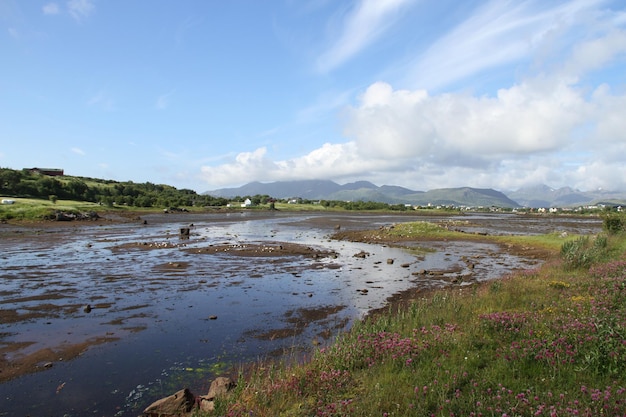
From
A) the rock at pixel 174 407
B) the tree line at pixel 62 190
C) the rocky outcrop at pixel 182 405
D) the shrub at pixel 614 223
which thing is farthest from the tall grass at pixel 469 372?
the tree line at pixel 62 190

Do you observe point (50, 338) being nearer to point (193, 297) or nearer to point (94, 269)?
point (193, 297)

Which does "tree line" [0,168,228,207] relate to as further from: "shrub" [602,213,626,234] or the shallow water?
"shrub" [602,213,626,234]

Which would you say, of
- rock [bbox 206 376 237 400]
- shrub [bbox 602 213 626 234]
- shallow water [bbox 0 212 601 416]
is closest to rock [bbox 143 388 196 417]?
rock [bbox 206 376 237 400]

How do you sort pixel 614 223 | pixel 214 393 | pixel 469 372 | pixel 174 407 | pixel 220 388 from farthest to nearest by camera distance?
pixel 614 223 < pixel 220 388 < pixel 214 393 < pixel 174 407 < pixel 469 372

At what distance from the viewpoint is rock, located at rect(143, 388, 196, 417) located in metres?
8.68

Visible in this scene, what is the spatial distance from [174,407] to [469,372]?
275 inches

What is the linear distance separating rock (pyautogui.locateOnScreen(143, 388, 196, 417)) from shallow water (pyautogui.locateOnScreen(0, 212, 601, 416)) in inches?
33.0

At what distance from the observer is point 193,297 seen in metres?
21.3

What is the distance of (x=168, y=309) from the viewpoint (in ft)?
61.8

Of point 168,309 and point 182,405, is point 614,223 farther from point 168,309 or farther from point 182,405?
point 182,405

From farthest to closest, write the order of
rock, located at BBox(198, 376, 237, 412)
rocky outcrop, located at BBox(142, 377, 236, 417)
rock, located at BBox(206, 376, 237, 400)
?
1. rock, located at BBox(206, 376, 237, 400)
2. rocky outcrop, located at BBox(142, 377, 236, 417)
3. rock, located at BBox(198, 376, 237, 412)

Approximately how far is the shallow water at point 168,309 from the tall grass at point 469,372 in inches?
143

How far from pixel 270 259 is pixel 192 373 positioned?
24183mm

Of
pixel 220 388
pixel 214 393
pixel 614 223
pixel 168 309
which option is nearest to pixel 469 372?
pixel 220 388
